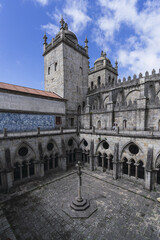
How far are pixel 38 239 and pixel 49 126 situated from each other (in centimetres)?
1531

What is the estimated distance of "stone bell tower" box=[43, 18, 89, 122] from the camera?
79.2 feet

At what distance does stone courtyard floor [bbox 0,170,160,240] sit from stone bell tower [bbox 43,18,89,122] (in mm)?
16882

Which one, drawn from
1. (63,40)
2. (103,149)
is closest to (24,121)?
(103,149)

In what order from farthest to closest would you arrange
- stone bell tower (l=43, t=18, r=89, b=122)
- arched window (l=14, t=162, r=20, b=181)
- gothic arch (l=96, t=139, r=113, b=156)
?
stone bell tower (l=43, t=18, r=89, b=122) < gothic arch (l=96, t=139, r=113, b=156) < arched window (l=14, t=162, r=20, b=181)

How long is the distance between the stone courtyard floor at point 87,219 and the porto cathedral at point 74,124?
8.02 ft

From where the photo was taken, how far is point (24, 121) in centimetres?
1723

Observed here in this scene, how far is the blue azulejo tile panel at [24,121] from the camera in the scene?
51.0 feet

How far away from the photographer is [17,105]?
→ 54.8 ft

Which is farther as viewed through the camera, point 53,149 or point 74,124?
point 74,124

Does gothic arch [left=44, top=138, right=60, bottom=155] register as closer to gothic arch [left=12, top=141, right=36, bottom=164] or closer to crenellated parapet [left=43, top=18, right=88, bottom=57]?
gothic arch [left=12, top=141, right=36, bottom=164]

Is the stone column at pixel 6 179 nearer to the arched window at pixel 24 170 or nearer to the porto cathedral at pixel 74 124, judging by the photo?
the porto cathedral at pixel 74 124

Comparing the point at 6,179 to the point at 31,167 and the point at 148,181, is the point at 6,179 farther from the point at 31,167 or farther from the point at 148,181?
the point at 148,181

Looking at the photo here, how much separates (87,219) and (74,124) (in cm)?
1935

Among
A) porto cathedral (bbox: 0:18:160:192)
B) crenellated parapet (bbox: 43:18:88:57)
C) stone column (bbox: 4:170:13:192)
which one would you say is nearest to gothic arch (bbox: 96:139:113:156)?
porto cathedral (bbox: 0:18:160:192)
